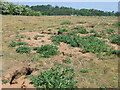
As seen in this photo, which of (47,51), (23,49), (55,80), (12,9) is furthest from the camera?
(12,9)

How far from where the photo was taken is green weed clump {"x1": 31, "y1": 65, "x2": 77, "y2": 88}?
14.3 feet

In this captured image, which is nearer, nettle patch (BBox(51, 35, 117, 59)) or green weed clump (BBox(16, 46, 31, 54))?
nettle patch (BBox(51, 35, 117, 59))

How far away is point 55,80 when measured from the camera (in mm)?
4500

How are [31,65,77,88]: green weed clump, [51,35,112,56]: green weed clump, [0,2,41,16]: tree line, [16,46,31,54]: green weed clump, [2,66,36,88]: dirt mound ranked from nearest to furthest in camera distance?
[31,65,77,88]: green weed clump < [2,66,36,88]: dirt mound < [51,35,112,56]: green weed clump < [16,46,31,54]: green weed clump < [0,2,41,16]: tree line

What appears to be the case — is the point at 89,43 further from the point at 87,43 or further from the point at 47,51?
the point at 47,51

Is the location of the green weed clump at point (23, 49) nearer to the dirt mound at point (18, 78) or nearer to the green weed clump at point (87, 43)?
the green weed clump at point (87, 43)

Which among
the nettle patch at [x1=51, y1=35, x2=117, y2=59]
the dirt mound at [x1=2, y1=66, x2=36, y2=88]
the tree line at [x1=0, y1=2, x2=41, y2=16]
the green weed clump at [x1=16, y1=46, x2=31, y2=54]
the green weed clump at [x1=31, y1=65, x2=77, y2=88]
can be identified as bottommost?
the dirt mound at [x1=2, y1=66, x2=36, y2=88]

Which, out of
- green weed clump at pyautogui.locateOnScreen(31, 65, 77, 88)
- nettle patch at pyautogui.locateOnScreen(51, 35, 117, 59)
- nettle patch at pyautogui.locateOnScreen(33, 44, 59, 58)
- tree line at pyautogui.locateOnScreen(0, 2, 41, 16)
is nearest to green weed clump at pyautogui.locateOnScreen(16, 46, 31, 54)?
nettle patch at pyautogui.locateOnScreen(33, 44, 59, 58)

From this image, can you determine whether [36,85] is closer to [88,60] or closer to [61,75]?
[61,75]

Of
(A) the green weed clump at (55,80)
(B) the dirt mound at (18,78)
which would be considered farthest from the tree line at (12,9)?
(A) the green weed clump at (55,80)

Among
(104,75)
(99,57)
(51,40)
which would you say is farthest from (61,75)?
(51,40)

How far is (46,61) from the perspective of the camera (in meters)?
6.09

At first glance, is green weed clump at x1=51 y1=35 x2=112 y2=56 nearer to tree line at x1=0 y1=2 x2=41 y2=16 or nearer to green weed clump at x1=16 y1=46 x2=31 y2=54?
green weed clump at x1=16 y1=46 x2=31 y2=54

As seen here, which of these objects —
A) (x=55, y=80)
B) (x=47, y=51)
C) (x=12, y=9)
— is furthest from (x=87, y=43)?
(x=12, y=9)
